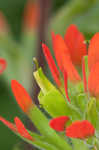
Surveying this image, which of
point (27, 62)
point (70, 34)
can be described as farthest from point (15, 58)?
point (70, 34)

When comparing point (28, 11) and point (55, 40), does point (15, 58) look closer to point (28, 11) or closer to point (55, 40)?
point (28, 11)

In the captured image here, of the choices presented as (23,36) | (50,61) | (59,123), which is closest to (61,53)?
(50,61)

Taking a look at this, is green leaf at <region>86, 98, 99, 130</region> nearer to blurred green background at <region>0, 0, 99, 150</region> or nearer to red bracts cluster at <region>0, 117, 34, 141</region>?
red bracts cluster at <region>0, 117, 34, 141</region>

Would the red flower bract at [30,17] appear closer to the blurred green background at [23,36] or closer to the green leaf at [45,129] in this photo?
the blurred green background at [23,36]

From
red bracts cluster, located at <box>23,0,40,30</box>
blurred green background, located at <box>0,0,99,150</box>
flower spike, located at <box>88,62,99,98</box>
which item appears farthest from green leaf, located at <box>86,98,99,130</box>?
red bracts cluster, located at <box>23,0,40,30</box>

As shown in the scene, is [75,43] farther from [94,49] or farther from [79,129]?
[79,129]

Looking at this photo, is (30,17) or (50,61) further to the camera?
(30,17)

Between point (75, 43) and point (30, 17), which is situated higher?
point (75, 43)
